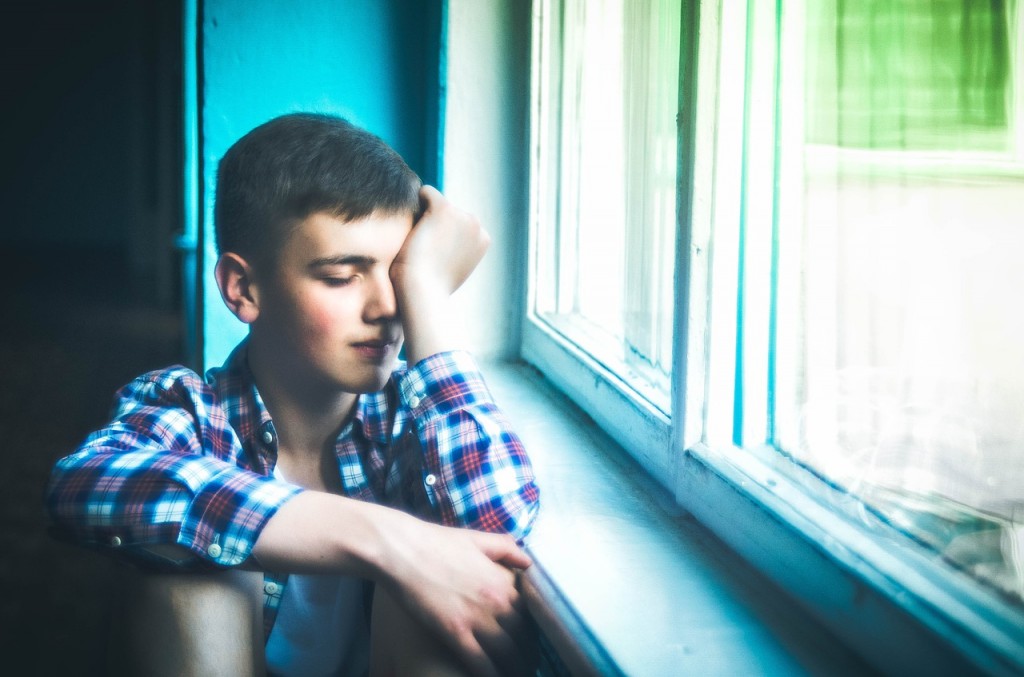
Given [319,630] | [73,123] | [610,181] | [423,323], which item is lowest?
[319,630]

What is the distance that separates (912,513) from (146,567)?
0.61 meters

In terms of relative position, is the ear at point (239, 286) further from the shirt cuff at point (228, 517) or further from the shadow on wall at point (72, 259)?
the shadow on wall at point (72, 259)

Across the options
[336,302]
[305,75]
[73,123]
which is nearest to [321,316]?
[336,302]

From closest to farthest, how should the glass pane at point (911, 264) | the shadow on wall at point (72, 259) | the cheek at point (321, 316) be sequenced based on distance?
the glass pane at point (911, 264)
the cheek at point (321, 316)
the shadow on wall at point (72, 259)

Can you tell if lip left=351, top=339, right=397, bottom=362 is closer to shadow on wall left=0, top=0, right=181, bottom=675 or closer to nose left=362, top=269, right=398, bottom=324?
nose left=362, top=269, right=398, bottom=324

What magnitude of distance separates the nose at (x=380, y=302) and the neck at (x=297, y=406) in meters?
0.10

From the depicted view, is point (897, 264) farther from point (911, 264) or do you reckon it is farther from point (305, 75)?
point (305, 75)

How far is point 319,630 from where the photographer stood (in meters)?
0.89

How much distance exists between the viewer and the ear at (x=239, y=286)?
35.6 inches

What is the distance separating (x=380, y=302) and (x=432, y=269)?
0.23ft

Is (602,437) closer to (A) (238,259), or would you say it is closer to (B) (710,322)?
(B) (710,322)

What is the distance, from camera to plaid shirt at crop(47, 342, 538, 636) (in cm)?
68

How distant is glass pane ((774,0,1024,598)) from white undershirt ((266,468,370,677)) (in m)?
0.52

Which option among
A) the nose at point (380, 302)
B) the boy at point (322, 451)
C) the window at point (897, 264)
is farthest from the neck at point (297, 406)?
the window at point (897, 264)
